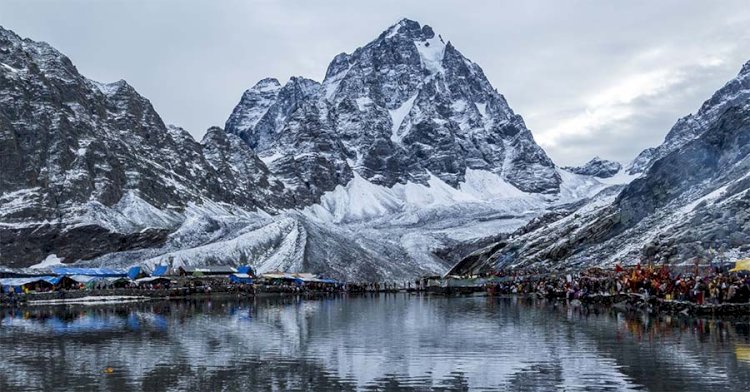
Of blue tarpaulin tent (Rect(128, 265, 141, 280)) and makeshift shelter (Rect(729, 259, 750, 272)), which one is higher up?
blue tarpaulin tent (Rect(128, 265, 141, 280))

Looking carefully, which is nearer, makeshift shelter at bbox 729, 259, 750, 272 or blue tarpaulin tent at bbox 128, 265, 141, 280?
makeshift shelter at bbox 729, 259, 750, 272

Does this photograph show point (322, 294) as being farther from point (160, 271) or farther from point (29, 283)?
point (29, 283)

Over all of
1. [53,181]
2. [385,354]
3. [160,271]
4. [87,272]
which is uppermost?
[53,181]

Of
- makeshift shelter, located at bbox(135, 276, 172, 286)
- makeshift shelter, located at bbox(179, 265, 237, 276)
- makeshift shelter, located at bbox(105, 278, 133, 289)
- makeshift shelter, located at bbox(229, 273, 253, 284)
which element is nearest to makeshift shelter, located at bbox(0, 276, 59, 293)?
makeshift shelter, located at bbox(105, 278, 133, 289)

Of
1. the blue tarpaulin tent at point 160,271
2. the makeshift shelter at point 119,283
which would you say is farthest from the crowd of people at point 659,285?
the blue tarpaulin tent at point 160,271

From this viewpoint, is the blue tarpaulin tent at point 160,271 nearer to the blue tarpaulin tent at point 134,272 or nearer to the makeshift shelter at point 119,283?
the blue tarpaulin tent at point 134,272

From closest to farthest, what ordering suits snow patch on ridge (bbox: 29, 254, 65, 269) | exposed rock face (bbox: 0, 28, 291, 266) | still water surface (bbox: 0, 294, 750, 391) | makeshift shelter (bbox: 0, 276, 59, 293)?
still water surface (bbox: 0, 294, 750, 391), makeshift shelter (bbox: 0, 276, 59, 293), snow patch on ridge (bbox: 29, 254, 65, 269), exposed rock face (bbox: 0, 28, 291, 266)

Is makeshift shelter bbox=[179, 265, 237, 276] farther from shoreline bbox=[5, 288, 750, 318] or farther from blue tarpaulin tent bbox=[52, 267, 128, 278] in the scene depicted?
shoreline bbox=[5, 288, 750, 318]

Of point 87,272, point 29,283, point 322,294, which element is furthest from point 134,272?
point 322,294
